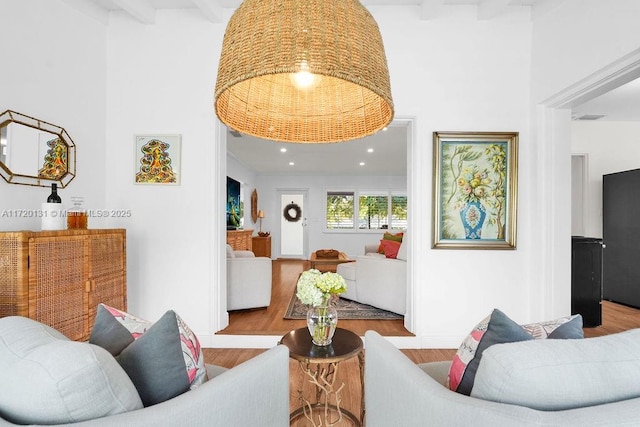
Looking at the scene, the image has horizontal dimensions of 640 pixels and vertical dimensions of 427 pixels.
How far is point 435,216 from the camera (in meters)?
2.67

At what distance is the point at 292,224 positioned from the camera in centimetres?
877

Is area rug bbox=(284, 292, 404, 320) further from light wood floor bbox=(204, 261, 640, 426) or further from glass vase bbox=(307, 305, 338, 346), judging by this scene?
glass vase bbox=(307, 305, 338, 346)

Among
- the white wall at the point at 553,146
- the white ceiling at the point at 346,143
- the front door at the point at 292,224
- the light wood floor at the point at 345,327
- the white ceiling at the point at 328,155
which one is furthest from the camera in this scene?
the front door at the point at 292,224

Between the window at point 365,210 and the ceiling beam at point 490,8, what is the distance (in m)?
6.13

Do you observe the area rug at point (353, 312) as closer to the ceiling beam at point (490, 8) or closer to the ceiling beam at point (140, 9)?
the ceiling beam at point (490, 8)

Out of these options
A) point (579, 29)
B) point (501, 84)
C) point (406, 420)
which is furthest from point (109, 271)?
point (579, 29)

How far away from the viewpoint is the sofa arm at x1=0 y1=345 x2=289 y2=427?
693mm

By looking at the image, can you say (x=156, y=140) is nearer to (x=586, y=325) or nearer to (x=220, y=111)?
(x=220, y=111)

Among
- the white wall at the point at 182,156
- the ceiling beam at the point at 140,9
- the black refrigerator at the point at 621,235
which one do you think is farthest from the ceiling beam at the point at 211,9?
the black refrigerator at the point at 621,235

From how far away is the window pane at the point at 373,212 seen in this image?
28.4 feet

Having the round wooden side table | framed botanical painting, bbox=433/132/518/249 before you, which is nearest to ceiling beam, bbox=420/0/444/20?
framed botanical painting, bbox=433/132/518/249

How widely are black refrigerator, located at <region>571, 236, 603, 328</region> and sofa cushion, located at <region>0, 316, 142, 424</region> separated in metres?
3.88

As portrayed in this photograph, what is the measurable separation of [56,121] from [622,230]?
6.26m

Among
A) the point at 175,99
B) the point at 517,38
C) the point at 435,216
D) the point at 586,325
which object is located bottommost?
the point at 586,325
